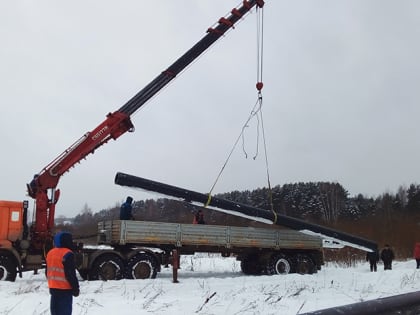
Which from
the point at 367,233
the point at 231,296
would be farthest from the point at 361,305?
the point at 367,233

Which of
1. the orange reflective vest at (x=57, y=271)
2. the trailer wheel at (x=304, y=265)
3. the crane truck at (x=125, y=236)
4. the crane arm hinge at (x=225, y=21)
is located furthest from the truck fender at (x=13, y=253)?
the crane arm hinge at (x=225, y=21)

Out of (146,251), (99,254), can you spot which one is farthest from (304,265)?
(99,254)

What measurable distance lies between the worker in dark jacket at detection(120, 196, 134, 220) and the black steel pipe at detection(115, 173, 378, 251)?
0.56 meters

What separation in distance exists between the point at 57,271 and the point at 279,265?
12.4 meters

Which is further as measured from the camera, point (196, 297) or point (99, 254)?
point (99, 254)

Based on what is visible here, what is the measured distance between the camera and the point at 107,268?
563 inches

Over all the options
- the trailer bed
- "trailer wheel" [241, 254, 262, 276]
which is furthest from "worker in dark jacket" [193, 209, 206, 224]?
"trailer wheel" [241, 254, 262, 276]

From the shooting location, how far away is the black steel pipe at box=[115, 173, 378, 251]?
15.4 meters

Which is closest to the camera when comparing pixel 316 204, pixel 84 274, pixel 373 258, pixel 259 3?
pixel 84 274

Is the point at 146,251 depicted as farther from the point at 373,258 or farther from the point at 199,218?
the point at 373,258

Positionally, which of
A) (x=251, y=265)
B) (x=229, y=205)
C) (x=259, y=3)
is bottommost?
(x=251, y=265)

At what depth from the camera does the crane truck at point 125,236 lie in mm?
14117

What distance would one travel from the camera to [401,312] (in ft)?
12.7

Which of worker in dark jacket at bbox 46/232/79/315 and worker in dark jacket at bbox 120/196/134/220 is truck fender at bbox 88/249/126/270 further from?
worker in dark jacket at bbox 46/232/79/315
